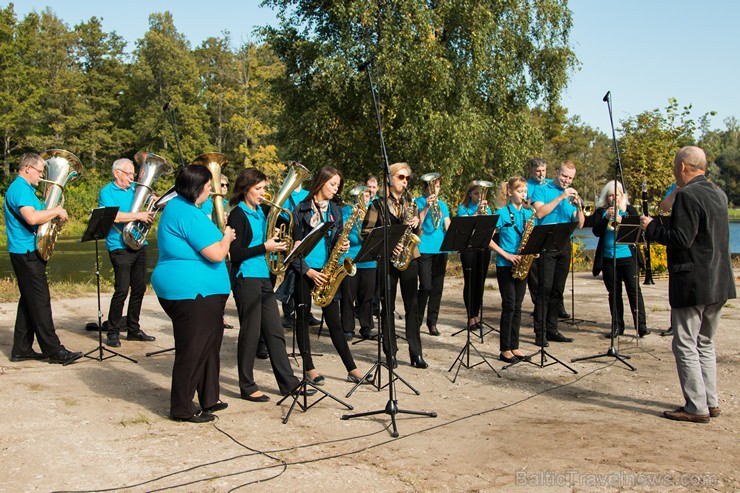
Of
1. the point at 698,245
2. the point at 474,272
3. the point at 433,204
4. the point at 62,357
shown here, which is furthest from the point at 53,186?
the point at 698,245

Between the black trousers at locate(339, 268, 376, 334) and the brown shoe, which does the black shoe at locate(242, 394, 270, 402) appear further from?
the brown shoe

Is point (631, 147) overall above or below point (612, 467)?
above

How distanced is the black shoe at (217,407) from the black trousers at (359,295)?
127 inches

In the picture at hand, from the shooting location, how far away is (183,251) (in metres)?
5.72

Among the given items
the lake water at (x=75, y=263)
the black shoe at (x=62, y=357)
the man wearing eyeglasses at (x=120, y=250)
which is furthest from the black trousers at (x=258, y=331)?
the lake water at (x=75, y=263)

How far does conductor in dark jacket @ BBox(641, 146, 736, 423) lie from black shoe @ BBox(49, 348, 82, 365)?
627 cm

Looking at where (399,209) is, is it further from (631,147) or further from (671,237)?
(631,147)

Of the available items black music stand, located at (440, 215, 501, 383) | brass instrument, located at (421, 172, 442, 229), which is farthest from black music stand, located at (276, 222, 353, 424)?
brass instrument, located at (421, 172, 442, 229)

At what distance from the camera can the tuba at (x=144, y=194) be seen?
8797 millimetres

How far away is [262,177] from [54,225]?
3103 millimetres

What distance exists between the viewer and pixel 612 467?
489 cm

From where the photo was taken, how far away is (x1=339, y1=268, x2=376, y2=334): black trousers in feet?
31.1

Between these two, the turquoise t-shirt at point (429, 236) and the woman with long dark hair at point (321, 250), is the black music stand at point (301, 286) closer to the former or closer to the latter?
the woman with long dark hair at point (321, 250)

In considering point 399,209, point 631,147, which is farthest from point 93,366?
point 631,147
